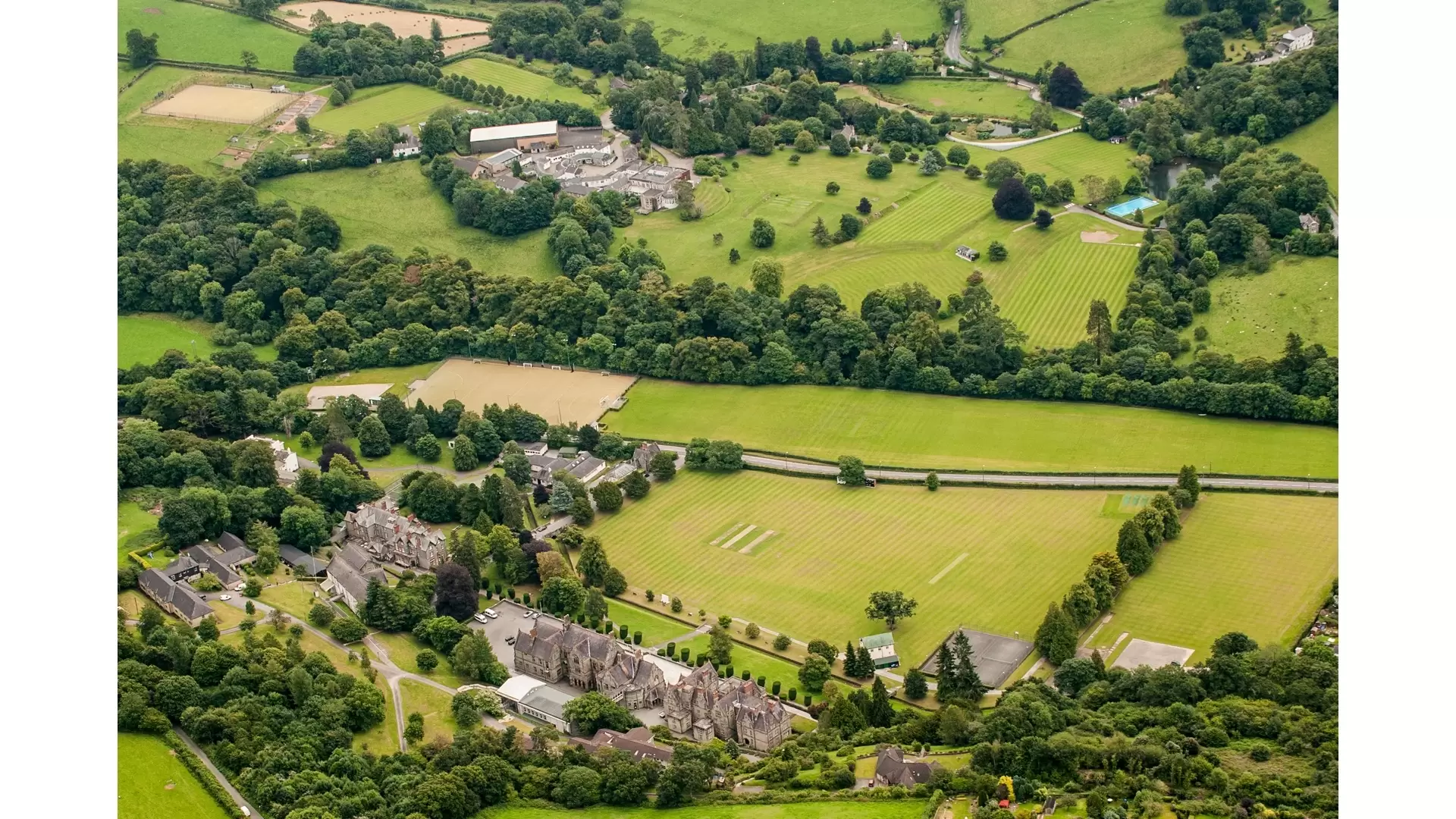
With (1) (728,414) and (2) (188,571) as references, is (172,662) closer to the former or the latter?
(2) (188,571)

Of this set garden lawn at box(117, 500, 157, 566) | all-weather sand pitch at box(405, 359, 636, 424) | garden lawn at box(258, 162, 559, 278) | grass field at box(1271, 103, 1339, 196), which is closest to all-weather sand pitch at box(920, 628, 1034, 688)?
all-weather sand pitch at box(405, 359, 636, 424)

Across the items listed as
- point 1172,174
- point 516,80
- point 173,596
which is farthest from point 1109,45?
point 173,596

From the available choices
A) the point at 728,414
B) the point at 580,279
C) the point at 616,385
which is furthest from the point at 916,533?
the point at 580,279

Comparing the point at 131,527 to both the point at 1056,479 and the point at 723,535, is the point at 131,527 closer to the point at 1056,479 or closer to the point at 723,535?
the point at 723,535

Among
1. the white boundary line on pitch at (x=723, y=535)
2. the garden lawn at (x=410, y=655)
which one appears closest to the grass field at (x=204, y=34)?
the white boundary line on pitch at (x=723, y=535)

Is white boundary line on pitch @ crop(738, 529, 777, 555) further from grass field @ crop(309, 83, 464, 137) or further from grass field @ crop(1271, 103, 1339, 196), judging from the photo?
grass field @ crop(309, 83, 464, 137)

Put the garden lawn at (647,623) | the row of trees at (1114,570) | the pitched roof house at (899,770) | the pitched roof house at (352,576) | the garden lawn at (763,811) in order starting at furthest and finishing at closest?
the pitched roof house at (352,576), the garden lawn at (647,623), the row of trees at (1114,570), the pitched roof house at (899,770), the garden lawn at (763,811)

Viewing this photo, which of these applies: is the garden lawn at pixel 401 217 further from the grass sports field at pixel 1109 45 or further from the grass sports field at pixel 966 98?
the grass sports field at pixel 1109 45
